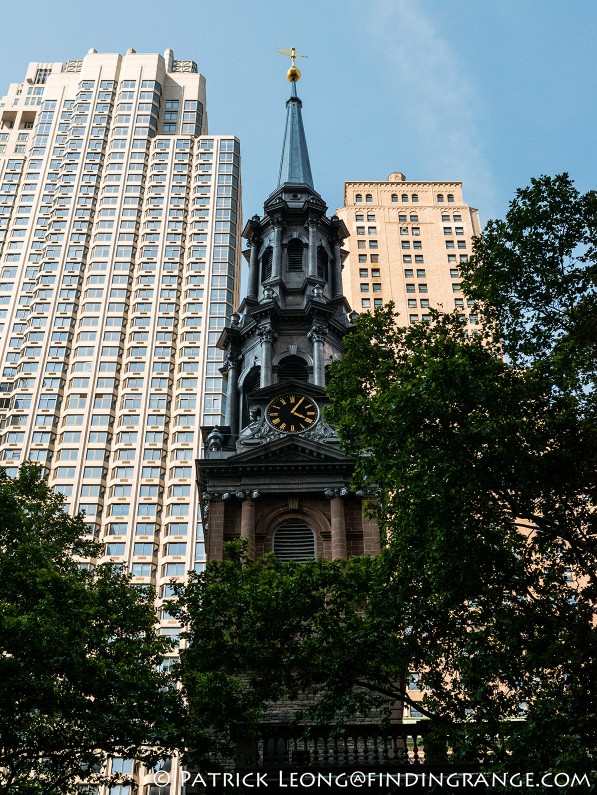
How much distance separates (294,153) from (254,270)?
11251 millimetres

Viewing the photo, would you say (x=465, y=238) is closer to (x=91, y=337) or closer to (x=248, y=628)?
(x=91, y=337)

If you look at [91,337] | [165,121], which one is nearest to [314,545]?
[91,337]

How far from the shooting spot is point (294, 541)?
109ft

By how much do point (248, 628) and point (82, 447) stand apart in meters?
58.1

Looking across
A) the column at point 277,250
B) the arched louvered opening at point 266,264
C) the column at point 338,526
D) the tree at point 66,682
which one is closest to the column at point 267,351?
the column at point 277,250

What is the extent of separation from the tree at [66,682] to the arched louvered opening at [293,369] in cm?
1574

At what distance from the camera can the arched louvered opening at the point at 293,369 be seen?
3972cm

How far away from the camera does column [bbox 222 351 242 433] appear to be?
→ 128 feet

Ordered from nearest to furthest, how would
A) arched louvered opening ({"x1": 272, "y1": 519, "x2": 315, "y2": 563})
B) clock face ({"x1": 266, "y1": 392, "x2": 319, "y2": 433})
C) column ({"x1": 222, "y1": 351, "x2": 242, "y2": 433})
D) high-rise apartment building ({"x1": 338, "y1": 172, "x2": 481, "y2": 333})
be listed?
arched louvered opening ({"x1": 272, "y1": 519, "x2": 315, "y2": 563}), clock face ({"x1": 266, "y1": 392, "x2": 319, "y2": 433}), column ({"x1": 222, "y1": 351, "x2": 242, "y2": 433}), high-rise apartment building ({"x1": 338, "y1": 172, "x2": 481, "y2": 333})

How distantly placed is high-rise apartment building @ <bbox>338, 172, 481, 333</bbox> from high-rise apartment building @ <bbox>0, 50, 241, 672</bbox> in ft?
41.1

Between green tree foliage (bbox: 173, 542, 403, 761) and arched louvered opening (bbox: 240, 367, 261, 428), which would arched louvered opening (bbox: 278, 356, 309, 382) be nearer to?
arched louvered opening (bbox: 240, 367, 261, 428)

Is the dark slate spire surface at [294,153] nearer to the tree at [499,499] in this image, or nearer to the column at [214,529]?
the column at [214,529]

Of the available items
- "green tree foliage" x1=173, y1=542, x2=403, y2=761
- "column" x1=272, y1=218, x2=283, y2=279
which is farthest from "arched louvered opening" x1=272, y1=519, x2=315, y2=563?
"column" x1=272, y1=218, x2=283, y2=279

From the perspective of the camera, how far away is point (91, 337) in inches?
3403
